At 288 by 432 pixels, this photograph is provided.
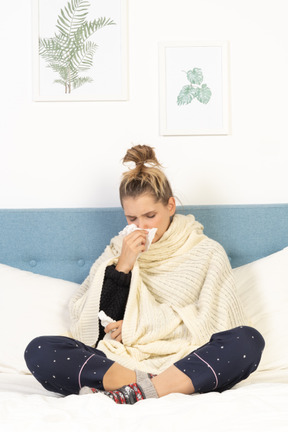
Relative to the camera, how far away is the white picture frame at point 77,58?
7.56 ft

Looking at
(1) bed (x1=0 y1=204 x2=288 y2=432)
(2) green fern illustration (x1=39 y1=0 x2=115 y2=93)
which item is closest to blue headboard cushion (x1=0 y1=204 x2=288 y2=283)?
(1) bed (x1=0 y1=204 x2=288 y2=432)

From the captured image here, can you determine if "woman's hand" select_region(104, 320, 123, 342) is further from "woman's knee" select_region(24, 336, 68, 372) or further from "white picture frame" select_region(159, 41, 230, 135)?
"white picture frame" select_region(159, 41, 230, 135)

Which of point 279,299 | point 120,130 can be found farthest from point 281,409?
point 120,130

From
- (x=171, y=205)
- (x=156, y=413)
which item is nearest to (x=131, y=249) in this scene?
(x=171, y=205)

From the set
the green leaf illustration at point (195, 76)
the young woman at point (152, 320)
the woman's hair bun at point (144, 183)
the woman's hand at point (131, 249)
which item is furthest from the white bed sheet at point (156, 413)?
the green leaf illustration at point (195, 76)

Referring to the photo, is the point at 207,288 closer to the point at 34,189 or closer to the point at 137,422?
the point at 137,422

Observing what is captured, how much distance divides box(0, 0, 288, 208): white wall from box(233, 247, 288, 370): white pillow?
376 mm

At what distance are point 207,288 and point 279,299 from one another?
0.99 ft

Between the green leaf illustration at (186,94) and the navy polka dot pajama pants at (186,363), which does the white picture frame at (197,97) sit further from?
the navy polka dot pajama pants at (186,363)

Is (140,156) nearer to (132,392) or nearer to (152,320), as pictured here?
(152,320)

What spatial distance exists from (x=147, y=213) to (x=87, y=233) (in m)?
0.40

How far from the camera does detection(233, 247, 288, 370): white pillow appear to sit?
5.70ft

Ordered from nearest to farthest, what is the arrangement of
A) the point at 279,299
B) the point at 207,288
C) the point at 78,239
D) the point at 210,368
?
1. the point at 210,368
2. the point at 207,288
3. the point at 279,299
4. the point at 78,239

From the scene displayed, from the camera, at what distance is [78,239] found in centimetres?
221
